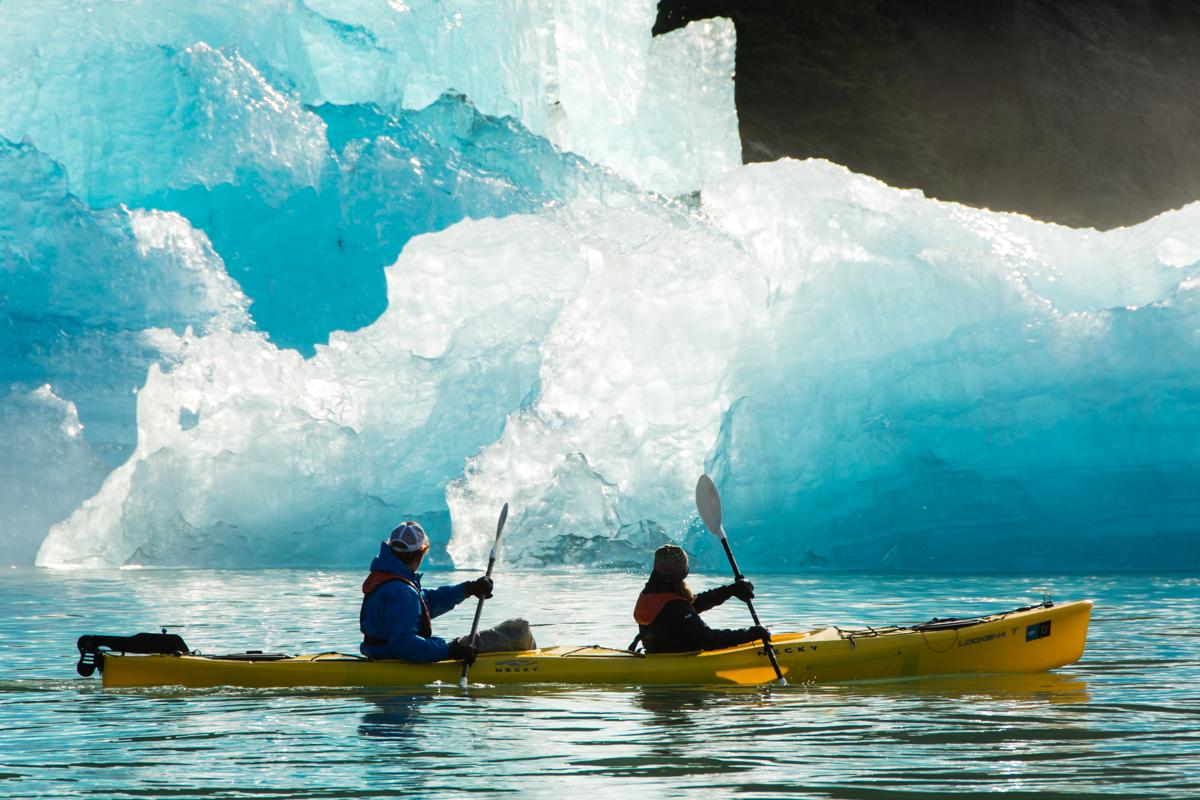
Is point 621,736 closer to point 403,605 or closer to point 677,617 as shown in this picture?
point 677,617

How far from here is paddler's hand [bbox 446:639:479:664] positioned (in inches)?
283

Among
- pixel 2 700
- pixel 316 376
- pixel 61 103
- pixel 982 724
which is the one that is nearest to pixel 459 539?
pixel 316 376

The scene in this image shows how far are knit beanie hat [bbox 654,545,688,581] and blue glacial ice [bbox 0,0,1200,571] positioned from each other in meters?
9.17

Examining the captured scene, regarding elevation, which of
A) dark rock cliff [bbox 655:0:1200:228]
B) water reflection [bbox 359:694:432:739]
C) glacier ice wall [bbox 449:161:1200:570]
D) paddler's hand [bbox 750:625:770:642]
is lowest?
water reflection [bbox 359:694:432:739]

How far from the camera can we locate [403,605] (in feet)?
23.2

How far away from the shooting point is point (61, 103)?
20.2 metres

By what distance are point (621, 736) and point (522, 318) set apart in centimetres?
1480

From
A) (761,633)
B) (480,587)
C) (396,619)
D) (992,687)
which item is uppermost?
(480,587)

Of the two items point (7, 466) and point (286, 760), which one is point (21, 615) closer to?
point (286, 760)

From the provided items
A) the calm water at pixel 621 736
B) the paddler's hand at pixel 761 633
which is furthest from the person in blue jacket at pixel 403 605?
the paddler's hand at pixel 761 633

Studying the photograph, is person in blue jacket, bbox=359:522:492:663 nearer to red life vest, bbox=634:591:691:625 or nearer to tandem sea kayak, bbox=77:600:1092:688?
tandem sea kayak, bbox=77:600:1092:688

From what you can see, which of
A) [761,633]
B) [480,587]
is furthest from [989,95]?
[480,587]

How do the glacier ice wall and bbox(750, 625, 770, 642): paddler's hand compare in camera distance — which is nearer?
bbox(750, 625, 770, 642): paddler's hand

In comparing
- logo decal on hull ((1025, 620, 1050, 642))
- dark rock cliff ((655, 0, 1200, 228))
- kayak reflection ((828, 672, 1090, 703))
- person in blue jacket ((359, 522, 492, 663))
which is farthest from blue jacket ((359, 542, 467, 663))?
dark rock cliff ((655, 0, 1200, 228))
